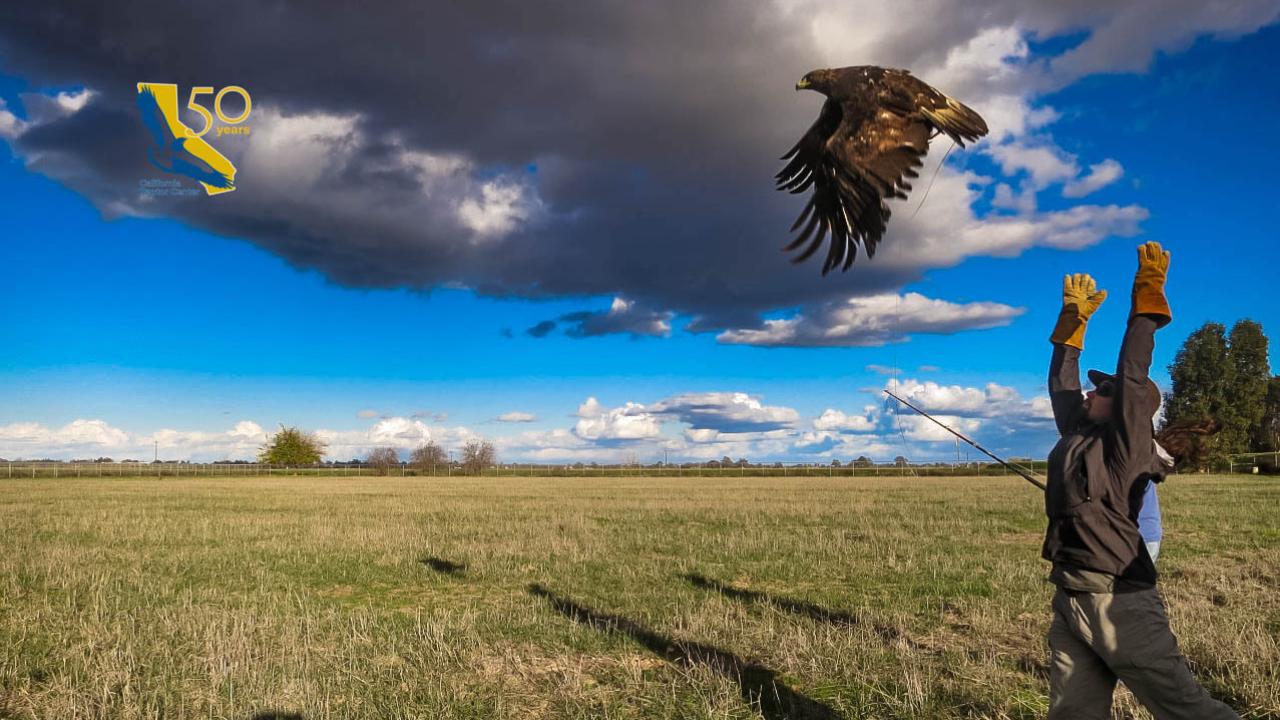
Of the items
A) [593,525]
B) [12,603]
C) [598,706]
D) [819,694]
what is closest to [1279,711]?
[819,694]

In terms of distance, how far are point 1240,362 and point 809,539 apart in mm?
71560

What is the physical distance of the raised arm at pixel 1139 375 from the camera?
369cm

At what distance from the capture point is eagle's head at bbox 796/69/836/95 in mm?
3285

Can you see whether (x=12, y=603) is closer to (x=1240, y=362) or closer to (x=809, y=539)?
(x=809, y=539)

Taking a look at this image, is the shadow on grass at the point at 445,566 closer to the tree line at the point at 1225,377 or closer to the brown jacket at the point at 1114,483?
the brown jacket at the point at 1114,483

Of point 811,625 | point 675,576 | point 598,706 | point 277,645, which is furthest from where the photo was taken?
point 675,576

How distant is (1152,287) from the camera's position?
3783mm

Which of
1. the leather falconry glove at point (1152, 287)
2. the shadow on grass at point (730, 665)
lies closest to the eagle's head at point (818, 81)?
the leather falconry glove at point (1152, 287)

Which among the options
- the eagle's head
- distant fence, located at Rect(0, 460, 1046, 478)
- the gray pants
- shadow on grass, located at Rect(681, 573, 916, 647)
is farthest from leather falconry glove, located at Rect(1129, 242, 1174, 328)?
distant fence, located at Rect(0, 460, 1046, 478)

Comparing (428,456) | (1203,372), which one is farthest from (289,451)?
(1203,372)

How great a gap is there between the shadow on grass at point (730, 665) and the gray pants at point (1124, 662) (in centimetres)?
259

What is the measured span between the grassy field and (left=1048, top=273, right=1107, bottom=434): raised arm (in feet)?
9.08

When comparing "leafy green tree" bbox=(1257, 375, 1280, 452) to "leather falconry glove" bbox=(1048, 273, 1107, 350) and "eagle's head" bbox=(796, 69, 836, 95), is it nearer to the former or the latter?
"leather falconry glove" bbox=(1048, 273, 1107, 350)

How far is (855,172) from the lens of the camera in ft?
9.95
